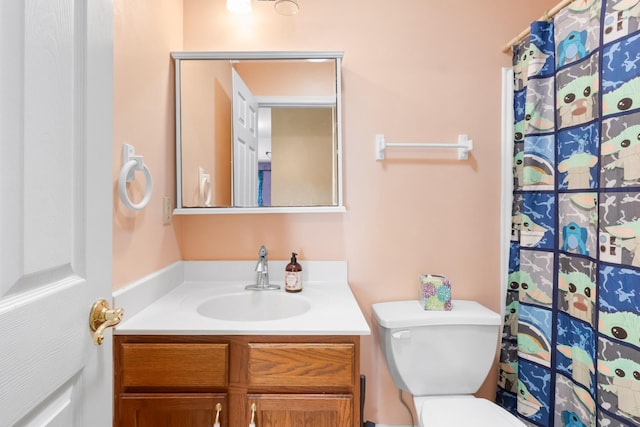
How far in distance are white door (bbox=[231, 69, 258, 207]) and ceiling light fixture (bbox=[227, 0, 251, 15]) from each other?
284 millimetres

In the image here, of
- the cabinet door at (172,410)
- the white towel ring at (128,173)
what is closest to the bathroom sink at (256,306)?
the cabinet door at (172,410)

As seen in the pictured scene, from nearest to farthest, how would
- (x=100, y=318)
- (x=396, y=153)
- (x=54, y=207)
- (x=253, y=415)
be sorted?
(x=54, y=207) → (x=100, y=318) → (x=253, y=415) → (x=396, y=153)

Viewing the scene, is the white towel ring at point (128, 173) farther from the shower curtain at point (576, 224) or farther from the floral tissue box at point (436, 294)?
the shower curtain at point (576, 224)

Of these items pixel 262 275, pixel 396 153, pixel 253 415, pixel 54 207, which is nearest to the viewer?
pixel 54 207

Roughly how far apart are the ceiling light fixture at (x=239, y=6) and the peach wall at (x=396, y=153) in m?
0.04

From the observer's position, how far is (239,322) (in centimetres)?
107

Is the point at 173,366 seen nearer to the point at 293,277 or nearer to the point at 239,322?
the point at 239,322

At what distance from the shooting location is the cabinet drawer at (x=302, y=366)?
3.33 ft

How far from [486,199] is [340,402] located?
3.73 ft

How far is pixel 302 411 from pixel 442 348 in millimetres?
658

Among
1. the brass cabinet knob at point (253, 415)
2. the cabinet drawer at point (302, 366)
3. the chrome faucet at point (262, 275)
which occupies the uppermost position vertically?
the chrome faucet at point (262, 275)

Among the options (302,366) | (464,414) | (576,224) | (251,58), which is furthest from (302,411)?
(251,58)

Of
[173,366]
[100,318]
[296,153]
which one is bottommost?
[173,366]

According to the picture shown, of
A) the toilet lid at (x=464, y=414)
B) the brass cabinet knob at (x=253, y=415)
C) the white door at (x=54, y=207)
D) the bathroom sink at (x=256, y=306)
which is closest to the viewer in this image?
the white door at (x=54, y=207)
